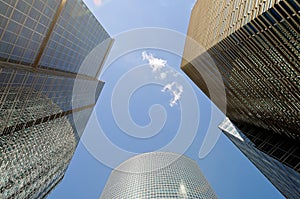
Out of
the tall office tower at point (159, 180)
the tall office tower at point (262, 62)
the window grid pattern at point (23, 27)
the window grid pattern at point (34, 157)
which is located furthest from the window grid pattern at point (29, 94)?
the tall office tower at point (159, 180)

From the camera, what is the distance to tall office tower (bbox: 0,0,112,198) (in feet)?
→ 148

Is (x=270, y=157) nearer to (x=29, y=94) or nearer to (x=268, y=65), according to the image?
(x=268, y=65)

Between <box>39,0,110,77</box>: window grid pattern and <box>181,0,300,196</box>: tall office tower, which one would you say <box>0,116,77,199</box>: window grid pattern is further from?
<box>181,0,300,196</box>: tall office tower

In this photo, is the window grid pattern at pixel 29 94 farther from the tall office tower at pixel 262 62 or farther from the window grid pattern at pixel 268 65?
the window grid pattern at pixel 268 65

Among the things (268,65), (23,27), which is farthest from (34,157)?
(268,65)

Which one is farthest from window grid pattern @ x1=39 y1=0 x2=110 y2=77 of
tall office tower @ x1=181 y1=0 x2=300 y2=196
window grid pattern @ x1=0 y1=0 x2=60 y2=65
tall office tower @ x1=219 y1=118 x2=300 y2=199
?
tall office tower @ x1=219 y1=118 x2=300 y2=199

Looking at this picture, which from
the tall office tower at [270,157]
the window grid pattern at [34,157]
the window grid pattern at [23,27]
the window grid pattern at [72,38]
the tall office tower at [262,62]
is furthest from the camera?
the window grid pattern at [72,38]

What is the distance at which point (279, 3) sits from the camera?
24.5 metres

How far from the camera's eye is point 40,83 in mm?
63656

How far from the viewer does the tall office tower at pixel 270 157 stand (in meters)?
52.0

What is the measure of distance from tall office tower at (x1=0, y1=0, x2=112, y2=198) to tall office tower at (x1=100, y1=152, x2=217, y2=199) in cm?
4008

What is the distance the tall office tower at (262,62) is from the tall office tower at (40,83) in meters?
34.7

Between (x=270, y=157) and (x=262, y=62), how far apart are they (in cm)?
2926

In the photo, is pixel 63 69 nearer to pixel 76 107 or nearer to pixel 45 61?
pixel 45 61
